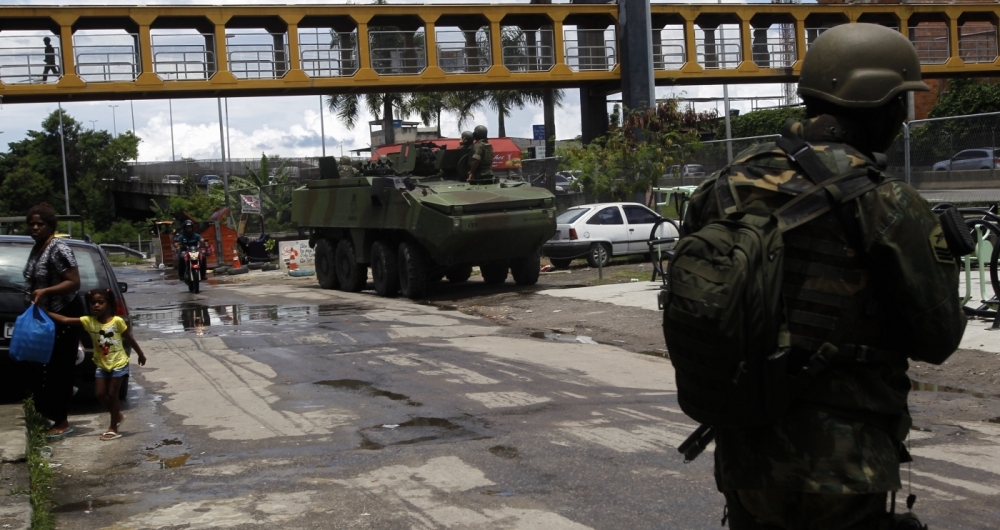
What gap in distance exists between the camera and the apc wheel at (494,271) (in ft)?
61.6

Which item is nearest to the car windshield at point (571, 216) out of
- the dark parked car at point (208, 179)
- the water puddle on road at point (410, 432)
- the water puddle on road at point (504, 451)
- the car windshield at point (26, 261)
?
the car windshield at point (26, 261)

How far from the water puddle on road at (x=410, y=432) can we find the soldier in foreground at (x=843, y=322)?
4.11m

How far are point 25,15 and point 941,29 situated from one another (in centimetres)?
3580

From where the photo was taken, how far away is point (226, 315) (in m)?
16.5

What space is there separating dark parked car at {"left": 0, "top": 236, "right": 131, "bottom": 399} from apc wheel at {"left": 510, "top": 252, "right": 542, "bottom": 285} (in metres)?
9.51

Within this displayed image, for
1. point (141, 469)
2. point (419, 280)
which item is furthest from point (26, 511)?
point (419, 280)

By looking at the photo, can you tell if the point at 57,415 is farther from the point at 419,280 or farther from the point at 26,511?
the point at 419,280

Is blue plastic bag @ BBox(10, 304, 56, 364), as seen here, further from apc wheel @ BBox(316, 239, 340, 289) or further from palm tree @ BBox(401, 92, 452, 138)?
palm tree @ BBox(401, 92, 452, 138)

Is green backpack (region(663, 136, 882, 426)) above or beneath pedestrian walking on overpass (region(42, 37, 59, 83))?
beneath

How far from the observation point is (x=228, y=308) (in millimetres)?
17766

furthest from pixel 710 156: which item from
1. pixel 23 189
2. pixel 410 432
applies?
pixel 23 189

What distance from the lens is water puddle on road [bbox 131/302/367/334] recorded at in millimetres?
15062

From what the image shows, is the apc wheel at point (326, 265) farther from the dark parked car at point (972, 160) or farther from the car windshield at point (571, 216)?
the dark parked car at point (972, 160)

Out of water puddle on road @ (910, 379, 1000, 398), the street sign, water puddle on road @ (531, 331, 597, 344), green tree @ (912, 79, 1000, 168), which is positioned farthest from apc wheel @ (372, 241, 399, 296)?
the street sign
